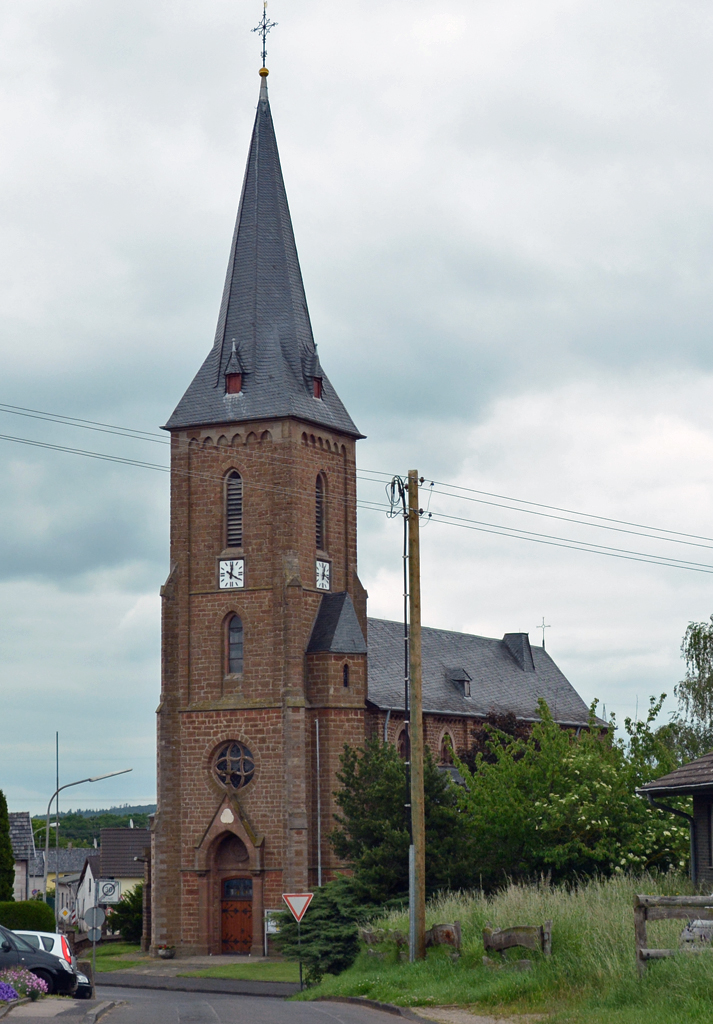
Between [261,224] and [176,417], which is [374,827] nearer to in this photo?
[176,417]

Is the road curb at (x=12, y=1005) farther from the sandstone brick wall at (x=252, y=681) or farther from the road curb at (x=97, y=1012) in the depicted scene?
the sandstone brick wall at (x=252, y=681)

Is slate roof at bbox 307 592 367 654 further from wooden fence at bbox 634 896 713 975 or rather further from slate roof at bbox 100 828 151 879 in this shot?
slate roof at bbox 100 828 151 879

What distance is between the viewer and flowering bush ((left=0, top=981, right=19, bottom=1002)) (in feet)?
66.4

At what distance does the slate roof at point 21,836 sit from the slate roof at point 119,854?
10788mm

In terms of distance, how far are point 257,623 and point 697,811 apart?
79.5ft

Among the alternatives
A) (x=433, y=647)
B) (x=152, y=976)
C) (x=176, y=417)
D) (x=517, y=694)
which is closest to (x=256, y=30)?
(x=176, y=417)

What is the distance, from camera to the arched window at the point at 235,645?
171 ft

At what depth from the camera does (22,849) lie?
232 ft

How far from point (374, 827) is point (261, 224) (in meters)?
26.8

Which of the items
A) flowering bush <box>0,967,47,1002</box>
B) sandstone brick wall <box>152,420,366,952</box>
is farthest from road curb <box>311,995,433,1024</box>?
sandstone brick wall <box>152,420,366,952</box>

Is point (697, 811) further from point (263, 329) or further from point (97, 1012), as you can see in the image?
point (263, 329)

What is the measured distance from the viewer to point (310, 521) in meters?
52.7

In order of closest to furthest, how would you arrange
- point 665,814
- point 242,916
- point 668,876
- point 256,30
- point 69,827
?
point 668,876
point 665,814
point 242,916
point 256,30
point 69,827

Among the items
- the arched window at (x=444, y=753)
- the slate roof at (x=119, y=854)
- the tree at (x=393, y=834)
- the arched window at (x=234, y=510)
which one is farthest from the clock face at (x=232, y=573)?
the slate roof at (x=119, y=854)
